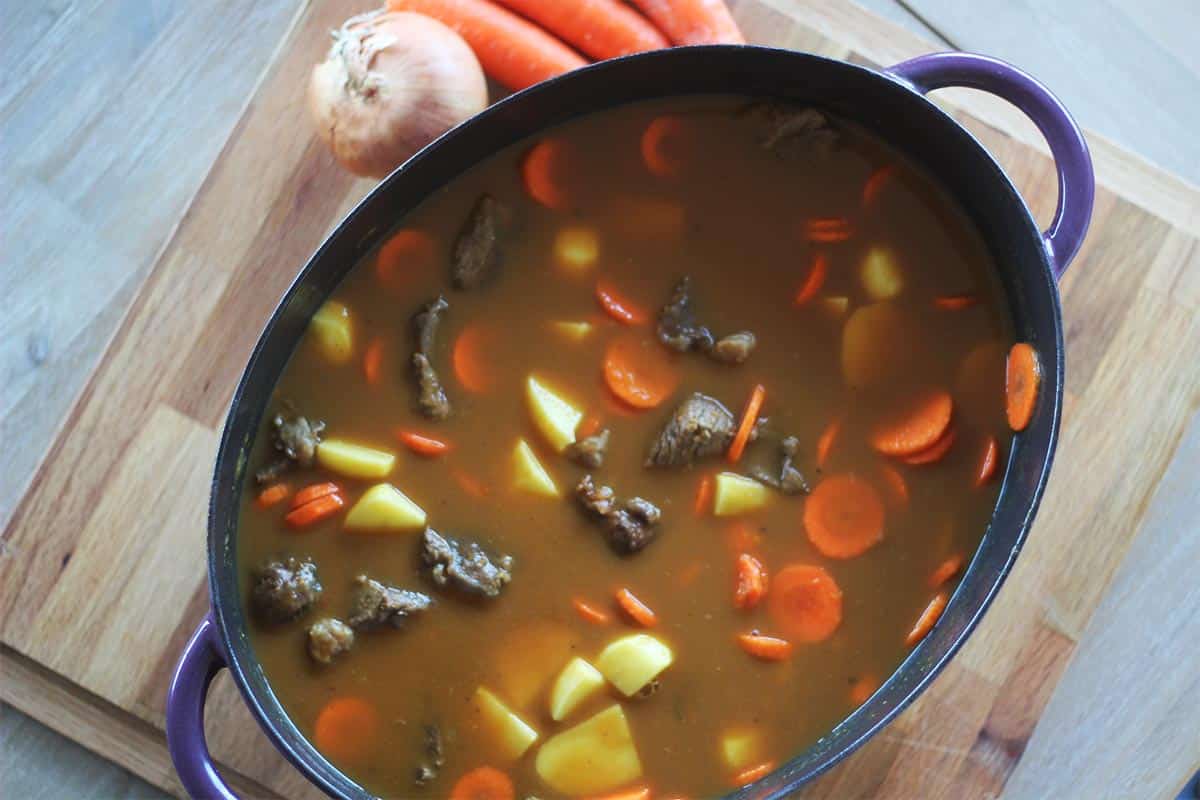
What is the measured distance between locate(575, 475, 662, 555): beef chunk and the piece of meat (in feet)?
0.13

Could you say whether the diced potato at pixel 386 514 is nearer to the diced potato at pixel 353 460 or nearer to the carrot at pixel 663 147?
the diced potato at pixel 353 460

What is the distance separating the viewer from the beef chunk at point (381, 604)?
2061 mm

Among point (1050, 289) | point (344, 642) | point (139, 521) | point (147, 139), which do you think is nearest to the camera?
point (1050, 289)

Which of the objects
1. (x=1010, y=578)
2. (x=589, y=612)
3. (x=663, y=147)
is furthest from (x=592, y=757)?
(x=663, y=147)

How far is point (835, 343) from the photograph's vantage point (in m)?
2.13

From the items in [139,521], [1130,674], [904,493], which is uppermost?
[904,493]

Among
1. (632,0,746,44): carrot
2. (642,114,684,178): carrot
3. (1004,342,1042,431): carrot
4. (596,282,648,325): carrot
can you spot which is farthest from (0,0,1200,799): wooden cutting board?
(596,282,648,325): carrot

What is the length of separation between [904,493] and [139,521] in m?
1.44

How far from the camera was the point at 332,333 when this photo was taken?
212 cm

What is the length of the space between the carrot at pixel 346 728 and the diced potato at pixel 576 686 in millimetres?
334

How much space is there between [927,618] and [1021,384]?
1.48 ft

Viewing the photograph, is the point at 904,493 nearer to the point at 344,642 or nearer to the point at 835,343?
the point at 835,343

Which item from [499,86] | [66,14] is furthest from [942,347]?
[66,14]

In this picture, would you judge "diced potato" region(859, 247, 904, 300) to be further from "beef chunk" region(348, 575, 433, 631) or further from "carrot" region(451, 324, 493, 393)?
"beef chunk" region(348, 575, 433, 631)
